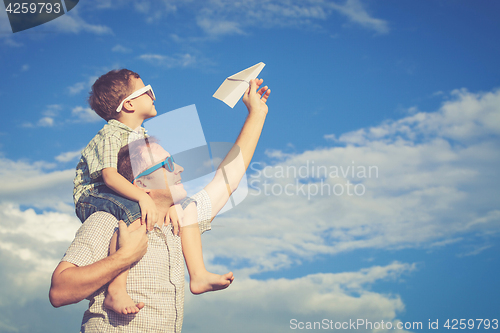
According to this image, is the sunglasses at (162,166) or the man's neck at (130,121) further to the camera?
the man's neck at (130,121)

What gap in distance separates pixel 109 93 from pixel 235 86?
1381 mm

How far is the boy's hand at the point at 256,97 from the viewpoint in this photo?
4.00 metres

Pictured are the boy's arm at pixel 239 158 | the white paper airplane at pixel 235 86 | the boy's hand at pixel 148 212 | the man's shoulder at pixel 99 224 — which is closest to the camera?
the man's shoulder at pixel 99 224

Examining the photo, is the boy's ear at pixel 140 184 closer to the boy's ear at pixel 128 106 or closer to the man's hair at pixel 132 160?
the man's hair at pixel 132 160

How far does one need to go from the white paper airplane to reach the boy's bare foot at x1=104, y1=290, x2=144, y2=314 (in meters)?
2.05

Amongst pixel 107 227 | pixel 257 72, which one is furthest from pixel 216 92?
pixel 107 227

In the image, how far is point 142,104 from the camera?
4.32 m

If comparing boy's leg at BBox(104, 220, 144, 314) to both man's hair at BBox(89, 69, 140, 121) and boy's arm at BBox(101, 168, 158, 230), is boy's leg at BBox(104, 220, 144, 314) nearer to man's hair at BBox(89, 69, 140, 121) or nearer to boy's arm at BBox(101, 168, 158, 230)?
boy's arm at BBox(101, 168, 158, 230)

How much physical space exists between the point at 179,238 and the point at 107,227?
0.65 metres

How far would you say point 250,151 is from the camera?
377 cm

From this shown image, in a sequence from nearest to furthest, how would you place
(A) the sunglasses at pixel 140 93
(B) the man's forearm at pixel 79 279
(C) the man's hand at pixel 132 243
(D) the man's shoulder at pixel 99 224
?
(B) the man's forearm at pixel 79 279 → (C) the man's hand at pixel 132 243 → (D) the man's shoulder at pixel 99 224 → (A) the sunglasses at pixel 140 93

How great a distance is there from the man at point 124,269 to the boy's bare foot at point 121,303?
0.10 metres

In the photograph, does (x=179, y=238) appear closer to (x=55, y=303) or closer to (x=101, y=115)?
(x=55, y=303)

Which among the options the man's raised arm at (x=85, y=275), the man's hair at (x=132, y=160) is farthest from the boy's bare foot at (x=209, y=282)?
the man's hair at (x=132, y=160)
